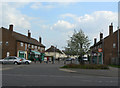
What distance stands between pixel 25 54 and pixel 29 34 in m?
9.66

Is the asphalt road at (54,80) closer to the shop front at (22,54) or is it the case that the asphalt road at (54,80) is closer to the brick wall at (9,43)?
the brick wall at (9,43)

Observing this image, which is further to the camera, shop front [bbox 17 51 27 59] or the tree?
shop front [bbox 17 51 27 59]

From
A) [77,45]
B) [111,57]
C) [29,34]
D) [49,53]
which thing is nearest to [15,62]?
[77,45]

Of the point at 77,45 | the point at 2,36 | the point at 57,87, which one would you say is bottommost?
the point at 57,87

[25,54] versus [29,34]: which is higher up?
[29,34]

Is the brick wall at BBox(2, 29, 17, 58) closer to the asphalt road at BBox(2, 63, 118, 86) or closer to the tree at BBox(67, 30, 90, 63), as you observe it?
the tree at BBox(67, 30, 90, 63)

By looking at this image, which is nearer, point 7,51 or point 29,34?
point 7,51

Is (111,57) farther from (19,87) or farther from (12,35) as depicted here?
(19,87)

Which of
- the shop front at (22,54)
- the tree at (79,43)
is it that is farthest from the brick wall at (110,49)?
the shop front at (22,54)

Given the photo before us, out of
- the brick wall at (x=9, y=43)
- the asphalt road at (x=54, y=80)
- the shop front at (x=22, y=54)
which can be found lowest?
the asphalt road at (x=54, y=80)

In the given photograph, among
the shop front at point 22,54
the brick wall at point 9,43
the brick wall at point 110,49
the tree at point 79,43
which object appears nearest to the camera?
the tree at point 79,43

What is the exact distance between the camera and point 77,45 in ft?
93.5

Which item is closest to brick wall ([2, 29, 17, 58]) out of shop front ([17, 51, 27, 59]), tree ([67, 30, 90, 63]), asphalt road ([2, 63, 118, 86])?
shop front ([17, 51, 27, 59])

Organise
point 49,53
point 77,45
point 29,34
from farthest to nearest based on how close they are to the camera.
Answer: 1. point 49,53
2. point 29,34
3. point 77,45
